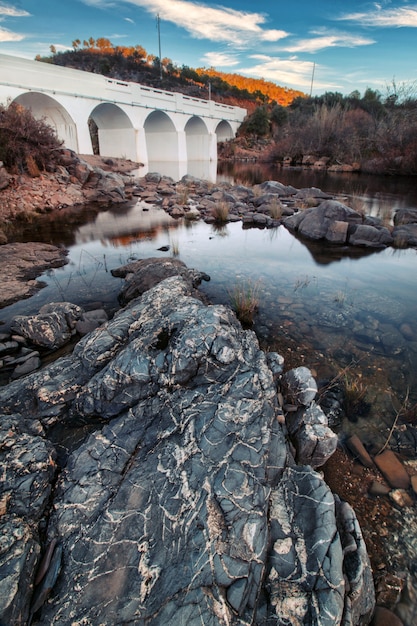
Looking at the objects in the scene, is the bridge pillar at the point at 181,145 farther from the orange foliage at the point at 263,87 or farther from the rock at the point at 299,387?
Result: the orange foliage at the point at 263,87

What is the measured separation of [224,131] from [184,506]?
57.8 meters

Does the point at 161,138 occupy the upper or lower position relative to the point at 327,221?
upper

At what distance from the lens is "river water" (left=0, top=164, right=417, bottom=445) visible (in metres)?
3.80

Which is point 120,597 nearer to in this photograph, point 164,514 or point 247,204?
point 164,514

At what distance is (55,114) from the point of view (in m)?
23.8

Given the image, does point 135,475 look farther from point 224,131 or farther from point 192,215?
point 224,131

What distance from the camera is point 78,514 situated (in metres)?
1.80

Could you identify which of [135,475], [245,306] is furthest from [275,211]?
[135,475]

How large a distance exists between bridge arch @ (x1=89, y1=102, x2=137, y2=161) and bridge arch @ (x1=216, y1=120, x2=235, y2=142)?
22794 mm

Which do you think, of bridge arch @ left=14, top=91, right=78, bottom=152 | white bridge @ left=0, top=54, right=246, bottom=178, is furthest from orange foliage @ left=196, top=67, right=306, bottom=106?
bridge arch @ left=14, top=91, right=78, bottom=152

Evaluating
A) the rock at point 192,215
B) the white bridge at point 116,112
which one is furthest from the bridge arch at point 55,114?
the rock at point 192,215

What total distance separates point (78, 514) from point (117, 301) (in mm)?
3890

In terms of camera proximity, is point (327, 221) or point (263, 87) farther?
point (263, 87)

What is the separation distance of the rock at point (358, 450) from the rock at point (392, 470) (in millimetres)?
66
